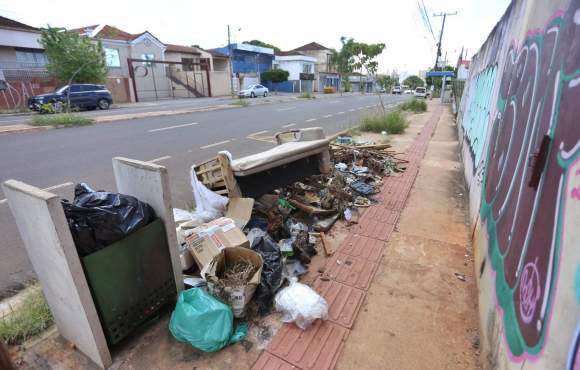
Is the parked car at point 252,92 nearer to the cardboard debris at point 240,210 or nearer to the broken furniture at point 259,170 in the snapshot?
the broken furniture at point 259,170

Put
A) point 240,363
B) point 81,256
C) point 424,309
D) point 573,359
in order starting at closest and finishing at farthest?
point 573,359, point 81,256, point 240,363, point 424,309

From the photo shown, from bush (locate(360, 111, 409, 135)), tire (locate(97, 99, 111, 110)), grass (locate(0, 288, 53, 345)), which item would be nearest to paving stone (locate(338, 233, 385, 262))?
grass (locate(0, 288, 53, 345))

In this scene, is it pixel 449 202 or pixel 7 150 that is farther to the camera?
pixel 7 150

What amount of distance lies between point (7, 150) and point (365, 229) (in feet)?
29.3

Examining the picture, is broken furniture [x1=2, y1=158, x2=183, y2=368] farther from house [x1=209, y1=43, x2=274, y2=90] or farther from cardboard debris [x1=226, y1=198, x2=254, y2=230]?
house [x1=209, y1=43, x2=274, y2=90]

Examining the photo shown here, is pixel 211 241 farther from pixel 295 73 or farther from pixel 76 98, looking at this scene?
pixel 295 73

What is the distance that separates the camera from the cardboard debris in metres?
3.34

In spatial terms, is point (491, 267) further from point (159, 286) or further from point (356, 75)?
point (356, 75)

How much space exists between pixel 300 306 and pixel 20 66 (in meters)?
29.9

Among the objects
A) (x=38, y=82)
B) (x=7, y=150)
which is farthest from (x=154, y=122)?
(x=38, y=82)

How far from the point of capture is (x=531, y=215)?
1.71 metres

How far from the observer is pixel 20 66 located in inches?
906

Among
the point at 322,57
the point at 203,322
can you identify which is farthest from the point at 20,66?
the point at 322,57

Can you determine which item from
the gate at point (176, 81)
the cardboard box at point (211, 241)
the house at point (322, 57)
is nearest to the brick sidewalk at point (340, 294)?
the cardboard box at point (211, 241)
